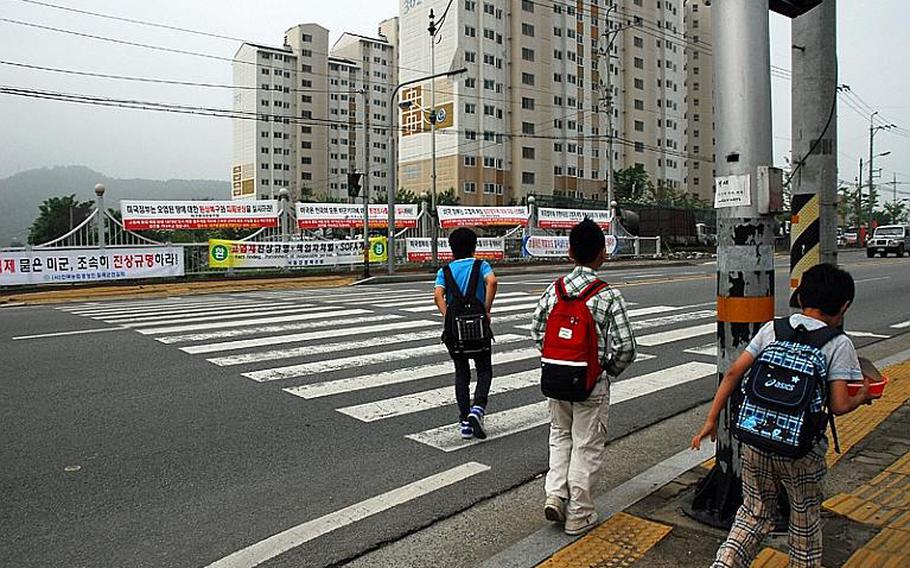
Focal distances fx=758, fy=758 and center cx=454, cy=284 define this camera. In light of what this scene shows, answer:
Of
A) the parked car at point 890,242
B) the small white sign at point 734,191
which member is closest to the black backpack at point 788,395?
the small white sign at point 734,191

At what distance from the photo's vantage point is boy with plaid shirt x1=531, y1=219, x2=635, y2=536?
4086 mm

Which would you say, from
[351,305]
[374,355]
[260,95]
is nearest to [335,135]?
[260,95]

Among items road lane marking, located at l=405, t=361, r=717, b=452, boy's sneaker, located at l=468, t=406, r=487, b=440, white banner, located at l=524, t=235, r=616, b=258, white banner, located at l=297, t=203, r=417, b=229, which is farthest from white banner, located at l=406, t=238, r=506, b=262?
boy's sneaker, located at l=468, t=406, r=487, b=440

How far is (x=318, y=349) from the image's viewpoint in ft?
33.1

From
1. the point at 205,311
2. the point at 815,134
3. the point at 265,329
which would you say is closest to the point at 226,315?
the point at 205,311

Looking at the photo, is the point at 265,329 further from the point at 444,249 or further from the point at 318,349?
the point at 444,249

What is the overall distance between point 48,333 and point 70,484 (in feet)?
24.9

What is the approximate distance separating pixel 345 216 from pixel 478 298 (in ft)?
74.9

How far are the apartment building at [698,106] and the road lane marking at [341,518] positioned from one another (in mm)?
94780

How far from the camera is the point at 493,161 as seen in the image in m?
69.0

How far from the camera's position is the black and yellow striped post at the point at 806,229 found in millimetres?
5781

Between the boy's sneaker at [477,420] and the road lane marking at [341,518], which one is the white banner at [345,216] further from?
the road lane marking at [341,518]

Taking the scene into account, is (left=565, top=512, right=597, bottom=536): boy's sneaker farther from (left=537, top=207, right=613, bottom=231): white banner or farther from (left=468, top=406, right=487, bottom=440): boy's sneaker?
(left=537, top=207, right=613, bottom=231): white banner

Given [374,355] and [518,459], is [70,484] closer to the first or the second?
[518,459]
